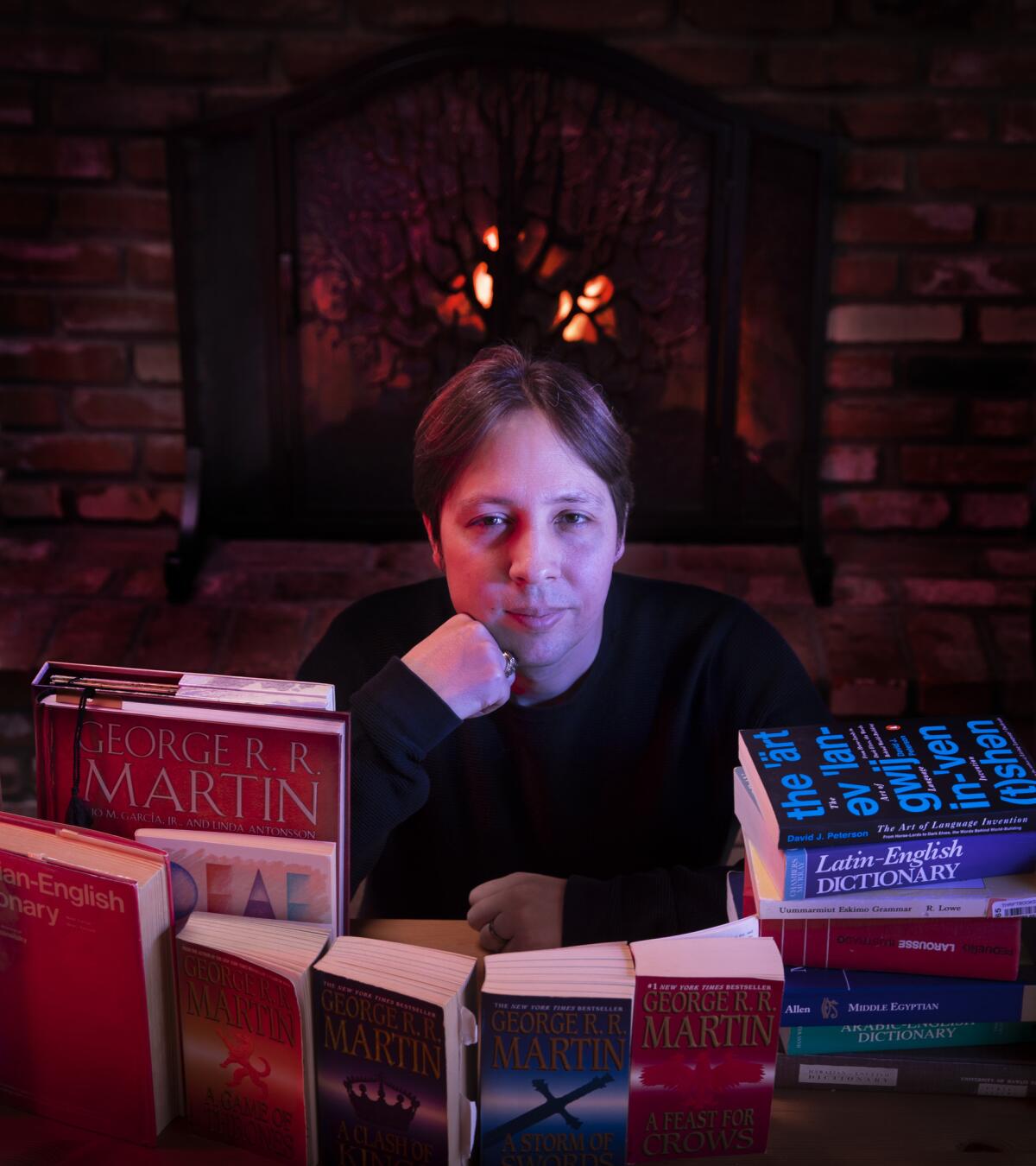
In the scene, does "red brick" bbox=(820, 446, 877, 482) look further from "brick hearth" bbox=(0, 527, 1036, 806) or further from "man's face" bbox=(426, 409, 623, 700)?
"man's face" bbox=(426, 409, 623, 700)

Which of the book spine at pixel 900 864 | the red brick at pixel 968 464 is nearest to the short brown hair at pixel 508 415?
the book spine at pixel 900 864

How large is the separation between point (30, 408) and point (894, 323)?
1731mm

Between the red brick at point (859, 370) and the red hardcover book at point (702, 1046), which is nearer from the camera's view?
the red hardcover book at point (702, 1046)

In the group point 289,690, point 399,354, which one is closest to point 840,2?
point 399,354

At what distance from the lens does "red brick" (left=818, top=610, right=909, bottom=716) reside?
2041mm

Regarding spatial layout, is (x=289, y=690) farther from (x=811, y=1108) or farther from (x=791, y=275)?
(x=791, y=275)

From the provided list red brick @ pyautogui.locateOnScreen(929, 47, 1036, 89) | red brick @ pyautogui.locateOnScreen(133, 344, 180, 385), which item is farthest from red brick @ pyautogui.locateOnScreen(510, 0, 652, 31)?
red brick @ pyautogui.locateOnScreen(133, 344, 180, 385)

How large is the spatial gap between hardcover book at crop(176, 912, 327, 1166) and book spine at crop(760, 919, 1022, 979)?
35 cm

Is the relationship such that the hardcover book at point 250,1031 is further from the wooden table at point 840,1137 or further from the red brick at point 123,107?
the red brick at point 123,107

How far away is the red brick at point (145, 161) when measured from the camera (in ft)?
6.93

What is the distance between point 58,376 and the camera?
2.24m

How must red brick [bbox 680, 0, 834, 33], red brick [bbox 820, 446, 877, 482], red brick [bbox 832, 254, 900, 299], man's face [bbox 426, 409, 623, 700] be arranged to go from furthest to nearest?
red brick [bbox 820, 446, 877, 482]
red brick [bbox 832, 254, 900, 299]
red brick [bbox 680, 0, 834, 33]
man's face [bbox 426, 409, 623, 700]

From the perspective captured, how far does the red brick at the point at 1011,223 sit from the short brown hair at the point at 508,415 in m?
1.28

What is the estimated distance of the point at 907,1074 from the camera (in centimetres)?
83
